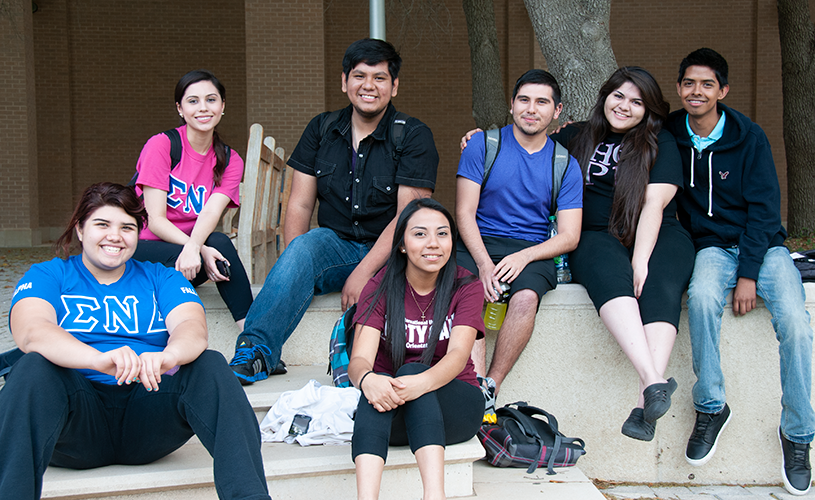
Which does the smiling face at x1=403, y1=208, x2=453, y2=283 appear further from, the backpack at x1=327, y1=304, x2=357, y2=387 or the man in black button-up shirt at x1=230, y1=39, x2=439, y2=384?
the man in black button-up shirt at x1=230, y1=39, x2=439, y2=384

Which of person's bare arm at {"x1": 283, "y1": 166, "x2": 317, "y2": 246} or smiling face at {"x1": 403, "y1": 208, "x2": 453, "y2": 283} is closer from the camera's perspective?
smiling face at {"x1": 403, "y1": 208, "x2": 453, "y2": 283}

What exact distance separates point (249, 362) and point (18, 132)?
12517mm

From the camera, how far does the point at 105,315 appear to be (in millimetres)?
2279

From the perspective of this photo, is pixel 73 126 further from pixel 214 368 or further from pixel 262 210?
pixel 214 368

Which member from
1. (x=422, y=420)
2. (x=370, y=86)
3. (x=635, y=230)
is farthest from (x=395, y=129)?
(x=422, y=420)

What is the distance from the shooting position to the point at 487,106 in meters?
8.29

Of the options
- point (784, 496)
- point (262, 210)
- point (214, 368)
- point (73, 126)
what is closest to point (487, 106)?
point (262, 210)

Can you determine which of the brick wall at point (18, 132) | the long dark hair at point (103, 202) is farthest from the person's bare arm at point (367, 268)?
the brick wall at point (18, 132)

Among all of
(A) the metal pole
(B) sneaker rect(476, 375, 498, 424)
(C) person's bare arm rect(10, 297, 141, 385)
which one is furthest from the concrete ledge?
(A) the metal pole

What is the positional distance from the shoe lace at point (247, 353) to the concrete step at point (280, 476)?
0.42 meters

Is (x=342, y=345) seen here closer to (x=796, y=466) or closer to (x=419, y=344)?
(x=419, y=344)

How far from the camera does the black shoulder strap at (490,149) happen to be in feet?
11.1

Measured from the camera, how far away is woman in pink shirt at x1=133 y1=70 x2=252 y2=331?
3123 mm

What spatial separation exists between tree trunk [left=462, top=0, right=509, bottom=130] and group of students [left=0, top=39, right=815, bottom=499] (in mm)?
4625
